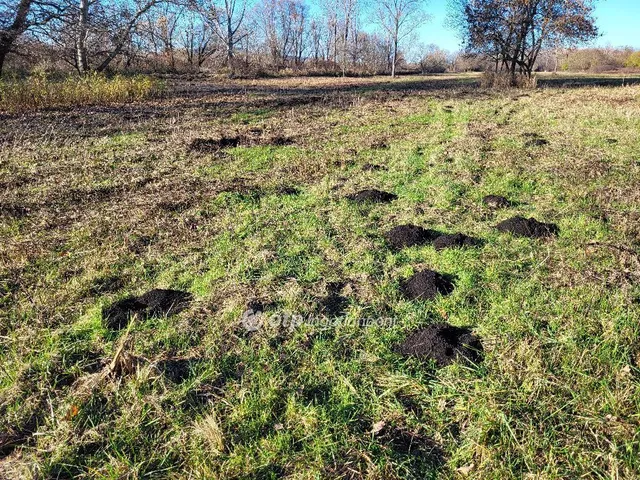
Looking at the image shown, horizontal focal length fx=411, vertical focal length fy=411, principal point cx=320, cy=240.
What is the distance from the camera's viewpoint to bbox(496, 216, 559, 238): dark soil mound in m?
3.98

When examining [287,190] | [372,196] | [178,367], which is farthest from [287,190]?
[178,367]

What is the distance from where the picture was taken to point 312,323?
284 cm

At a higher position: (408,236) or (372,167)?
(372,167)

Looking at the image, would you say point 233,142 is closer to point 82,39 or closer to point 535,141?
point 535,141

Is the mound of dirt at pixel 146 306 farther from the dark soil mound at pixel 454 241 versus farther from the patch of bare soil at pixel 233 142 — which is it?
the patch of bare soil at pixel 233 142

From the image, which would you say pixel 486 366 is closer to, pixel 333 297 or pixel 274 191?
pixel 333 297

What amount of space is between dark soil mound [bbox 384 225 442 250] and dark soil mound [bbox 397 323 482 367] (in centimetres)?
129

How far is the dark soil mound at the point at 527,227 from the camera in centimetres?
398

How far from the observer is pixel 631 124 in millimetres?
8375

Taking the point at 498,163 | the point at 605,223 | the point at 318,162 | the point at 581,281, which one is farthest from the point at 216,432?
the point at 498,163

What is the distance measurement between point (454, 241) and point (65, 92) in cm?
1146

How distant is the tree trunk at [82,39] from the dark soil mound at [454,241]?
46.1ft

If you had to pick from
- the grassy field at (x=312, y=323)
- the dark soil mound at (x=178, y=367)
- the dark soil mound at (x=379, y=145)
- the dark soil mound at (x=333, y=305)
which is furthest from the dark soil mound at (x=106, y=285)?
the dark soil mound at (x=379, y=145)

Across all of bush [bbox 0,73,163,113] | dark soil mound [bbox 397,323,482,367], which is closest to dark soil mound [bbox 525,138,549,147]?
dark soil mound [bbox 397,323,482,367]
